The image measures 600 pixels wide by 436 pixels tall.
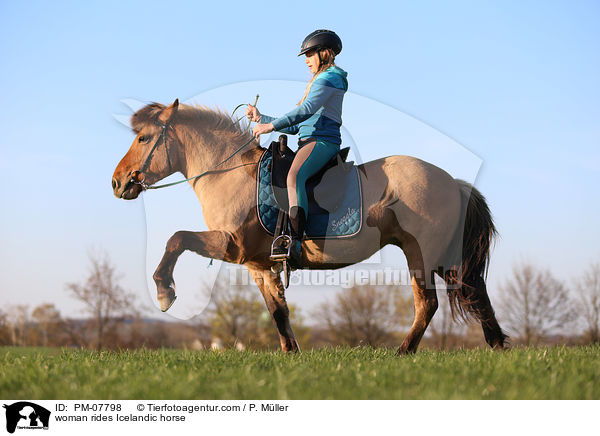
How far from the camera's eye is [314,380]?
3656 mm

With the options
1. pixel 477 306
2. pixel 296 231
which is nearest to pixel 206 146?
pixel 296 231

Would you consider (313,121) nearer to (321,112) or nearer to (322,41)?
(321,112)

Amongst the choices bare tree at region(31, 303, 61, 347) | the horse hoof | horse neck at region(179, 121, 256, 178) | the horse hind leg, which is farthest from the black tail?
bare tree at region(31, 303, 61, 347)

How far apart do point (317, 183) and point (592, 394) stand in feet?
10.7

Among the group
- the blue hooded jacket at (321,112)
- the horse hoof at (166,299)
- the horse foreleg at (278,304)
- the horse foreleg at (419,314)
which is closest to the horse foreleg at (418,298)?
the horse foreleg at (419,314)

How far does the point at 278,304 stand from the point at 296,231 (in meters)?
Result: 1.26

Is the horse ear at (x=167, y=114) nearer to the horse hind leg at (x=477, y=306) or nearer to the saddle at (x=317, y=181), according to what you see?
the saddle at (x=317, y=181)

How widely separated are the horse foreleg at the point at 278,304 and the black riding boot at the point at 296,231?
665 mm

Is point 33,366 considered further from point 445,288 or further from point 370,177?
point 445,288

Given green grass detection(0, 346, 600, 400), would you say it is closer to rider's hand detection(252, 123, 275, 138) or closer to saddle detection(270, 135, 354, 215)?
saddle detection(270, 135, 354, 215)

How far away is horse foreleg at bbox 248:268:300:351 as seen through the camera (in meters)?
6.12

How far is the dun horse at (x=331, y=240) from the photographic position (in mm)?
5598

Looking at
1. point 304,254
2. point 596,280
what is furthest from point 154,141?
point 596,280

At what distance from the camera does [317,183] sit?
557 cm
